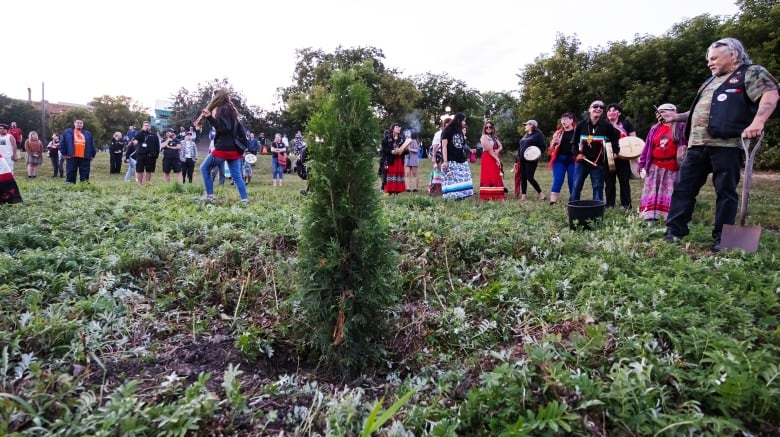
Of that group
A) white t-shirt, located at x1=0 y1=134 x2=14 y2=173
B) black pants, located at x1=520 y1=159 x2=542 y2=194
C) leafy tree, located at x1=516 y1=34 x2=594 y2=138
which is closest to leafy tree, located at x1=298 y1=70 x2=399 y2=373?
black pants, located at x1=520 y1=159 x2=542 y2=194

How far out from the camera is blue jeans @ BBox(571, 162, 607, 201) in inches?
309

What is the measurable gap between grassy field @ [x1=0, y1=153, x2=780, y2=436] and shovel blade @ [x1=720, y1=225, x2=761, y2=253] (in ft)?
0.48

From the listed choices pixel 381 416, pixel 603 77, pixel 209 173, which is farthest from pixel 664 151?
pixel 603 77

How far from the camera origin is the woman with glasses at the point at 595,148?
7816 millimetres

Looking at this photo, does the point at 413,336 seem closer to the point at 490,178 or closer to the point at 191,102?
the point at 490,178

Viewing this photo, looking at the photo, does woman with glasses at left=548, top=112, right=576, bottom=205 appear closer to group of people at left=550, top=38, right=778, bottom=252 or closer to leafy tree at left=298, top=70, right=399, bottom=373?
group of people at left=550, top=38, right=778, bottom=252

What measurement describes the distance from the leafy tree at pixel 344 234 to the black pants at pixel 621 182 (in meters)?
6.45

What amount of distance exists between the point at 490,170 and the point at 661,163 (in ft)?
10.9

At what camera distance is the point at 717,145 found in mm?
4902

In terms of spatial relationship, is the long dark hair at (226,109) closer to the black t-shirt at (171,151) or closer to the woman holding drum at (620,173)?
the woman holding drum at (620,173)

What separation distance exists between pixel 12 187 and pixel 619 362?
7.93m

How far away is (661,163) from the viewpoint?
6.69 m

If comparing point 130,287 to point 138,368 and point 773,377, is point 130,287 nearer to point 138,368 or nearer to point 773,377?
point 138,368

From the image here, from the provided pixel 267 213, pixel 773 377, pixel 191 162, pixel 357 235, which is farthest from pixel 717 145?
pixel 191 162
